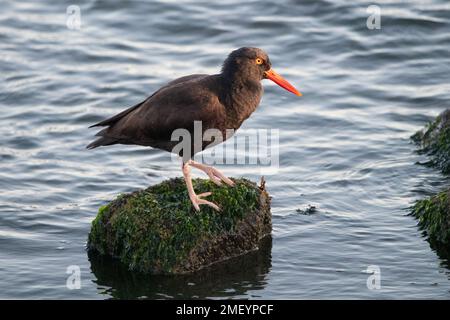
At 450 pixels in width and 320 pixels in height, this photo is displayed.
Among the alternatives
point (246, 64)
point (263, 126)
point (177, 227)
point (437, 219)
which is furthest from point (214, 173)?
point (263, 126)

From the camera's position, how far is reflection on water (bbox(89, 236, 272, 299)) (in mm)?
7961

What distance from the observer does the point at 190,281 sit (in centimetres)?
809

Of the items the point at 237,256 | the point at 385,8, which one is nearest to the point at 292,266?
the point at 237,256

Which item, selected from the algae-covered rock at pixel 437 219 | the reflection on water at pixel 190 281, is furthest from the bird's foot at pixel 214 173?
the algae-covered rock at pixel 437 219

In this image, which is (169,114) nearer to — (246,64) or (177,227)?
(246,64)

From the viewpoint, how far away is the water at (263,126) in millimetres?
8328

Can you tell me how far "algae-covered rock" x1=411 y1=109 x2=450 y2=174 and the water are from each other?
17 centimetres

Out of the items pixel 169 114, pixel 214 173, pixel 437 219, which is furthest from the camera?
pixel 437 219

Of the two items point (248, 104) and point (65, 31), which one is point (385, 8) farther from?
point (248, 104)

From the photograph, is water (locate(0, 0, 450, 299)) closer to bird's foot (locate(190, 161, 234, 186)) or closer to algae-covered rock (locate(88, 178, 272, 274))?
algae-covered rock (locate(88, 178, 272, 274))

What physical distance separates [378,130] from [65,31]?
6.29 m

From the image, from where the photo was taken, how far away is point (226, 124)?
8203mm

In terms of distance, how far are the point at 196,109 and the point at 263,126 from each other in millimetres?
4101

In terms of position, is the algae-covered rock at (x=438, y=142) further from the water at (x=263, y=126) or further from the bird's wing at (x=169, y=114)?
the bird's wing at (x=169, y=114)
